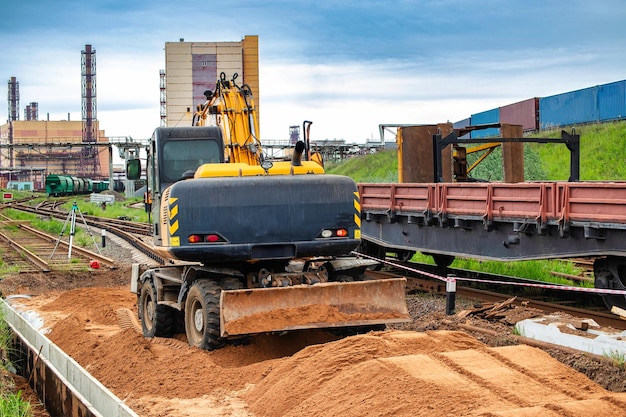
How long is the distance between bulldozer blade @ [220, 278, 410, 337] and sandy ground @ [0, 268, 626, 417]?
507 mm

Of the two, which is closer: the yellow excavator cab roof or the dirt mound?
the dirt mound

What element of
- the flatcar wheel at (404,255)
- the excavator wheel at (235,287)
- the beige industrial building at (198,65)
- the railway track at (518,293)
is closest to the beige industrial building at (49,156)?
the beige industrial building at (198,65)

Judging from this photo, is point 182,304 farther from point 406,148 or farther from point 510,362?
point 406,148

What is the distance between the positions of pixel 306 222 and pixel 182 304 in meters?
2.04

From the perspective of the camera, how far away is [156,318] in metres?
12.1

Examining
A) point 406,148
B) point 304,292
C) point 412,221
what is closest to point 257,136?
point 304,292

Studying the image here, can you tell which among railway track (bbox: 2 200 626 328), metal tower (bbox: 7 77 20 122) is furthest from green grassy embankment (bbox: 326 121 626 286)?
metal tower (bbox: 7 77 20 122)

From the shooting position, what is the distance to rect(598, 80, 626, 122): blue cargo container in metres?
42.3

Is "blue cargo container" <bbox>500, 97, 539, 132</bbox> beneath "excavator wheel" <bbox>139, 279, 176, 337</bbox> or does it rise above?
above

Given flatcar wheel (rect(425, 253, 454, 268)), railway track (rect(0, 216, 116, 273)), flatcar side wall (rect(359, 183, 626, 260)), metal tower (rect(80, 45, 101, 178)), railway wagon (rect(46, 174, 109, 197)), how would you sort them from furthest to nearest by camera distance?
metal tower (rect(80, 45, 101, 178))
railway wagon (rect(46, 174, 109, 197))
railway track (rect(0, 216, 116, 273))
flatcar wheel (rect(425, 253, 454, 268))
flatcar side wall (rect(359, 183, 626, 260))

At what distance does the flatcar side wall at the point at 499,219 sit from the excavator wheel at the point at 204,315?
5.83 m

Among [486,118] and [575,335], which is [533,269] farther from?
[486,118]

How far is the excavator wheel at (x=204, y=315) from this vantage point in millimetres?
10352

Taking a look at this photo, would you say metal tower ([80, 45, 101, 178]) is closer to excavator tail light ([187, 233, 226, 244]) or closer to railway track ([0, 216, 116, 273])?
railway track ([0, 216, 116, 273])
